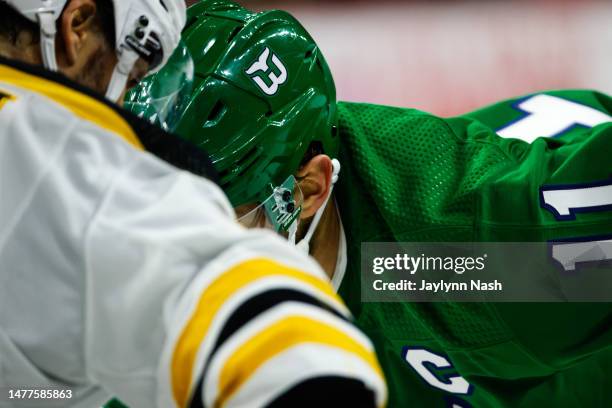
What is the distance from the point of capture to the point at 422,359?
1.73 m

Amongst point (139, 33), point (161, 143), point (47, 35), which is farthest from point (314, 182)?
point (161, 143)

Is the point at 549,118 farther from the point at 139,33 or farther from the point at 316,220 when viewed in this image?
the point at 139,33

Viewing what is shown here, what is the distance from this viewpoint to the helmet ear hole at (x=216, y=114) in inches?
60.0

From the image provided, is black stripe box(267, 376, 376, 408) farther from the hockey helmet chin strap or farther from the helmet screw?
the hockey helmet chin strap

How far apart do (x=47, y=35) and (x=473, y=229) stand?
2.95 ft

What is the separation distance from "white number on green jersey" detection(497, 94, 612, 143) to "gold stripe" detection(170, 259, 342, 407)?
1.40 metres

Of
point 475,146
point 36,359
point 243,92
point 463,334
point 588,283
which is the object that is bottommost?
point 463,334

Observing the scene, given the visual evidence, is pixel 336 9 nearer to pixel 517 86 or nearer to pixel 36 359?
pixel 517 86

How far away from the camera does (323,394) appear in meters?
0.64

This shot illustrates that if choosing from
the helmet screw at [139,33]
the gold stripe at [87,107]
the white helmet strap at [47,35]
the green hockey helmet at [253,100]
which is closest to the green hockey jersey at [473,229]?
the green hockey helmet at [253,100]

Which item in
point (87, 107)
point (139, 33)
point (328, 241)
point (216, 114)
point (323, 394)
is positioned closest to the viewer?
point (323, 394)

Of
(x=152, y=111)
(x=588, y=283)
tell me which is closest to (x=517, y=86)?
(x=588, y=283)

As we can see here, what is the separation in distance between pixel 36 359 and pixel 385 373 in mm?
1102

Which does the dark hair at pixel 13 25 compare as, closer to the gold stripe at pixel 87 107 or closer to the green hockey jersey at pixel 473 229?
the gold stripe at pixel 87 107
